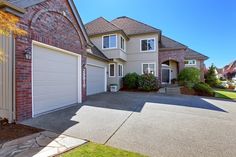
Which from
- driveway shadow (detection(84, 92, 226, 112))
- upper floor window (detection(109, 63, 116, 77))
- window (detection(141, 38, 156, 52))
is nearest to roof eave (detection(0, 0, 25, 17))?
driveway shadow (detection(84, 92, 226, 112))

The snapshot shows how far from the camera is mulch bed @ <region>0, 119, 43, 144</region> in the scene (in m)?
3.69

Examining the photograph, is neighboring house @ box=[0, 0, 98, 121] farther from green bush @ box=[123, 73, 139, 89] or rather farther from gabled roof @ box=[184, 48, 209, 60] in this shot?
gabled roof @ box=[184, 48, 209, 60]

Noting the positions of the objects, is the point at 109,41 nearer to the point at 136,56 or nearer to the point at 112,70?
the point at 112,70

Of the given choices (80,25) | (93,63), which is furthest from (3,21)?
(93,63)

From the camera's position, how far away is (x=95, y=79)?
12898 millimetres

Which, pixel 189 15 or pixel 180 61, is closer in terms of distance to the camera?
pixel 189 15

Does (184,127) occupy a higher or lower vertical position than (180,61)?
lower

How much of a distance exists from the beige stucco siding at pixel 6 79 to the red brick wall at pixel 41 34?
0.21 metres

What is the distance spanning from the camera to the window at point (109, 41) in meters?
15.2

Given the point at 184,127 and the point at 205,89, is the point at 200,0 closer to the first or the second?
the point at 205,89

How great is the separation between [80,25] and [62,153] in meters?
7.31

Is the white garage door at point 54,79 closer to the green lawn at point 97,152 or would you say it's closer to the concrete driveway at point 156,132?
the concrete driveway at point 156,132

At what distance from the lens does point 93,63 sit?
488 inches

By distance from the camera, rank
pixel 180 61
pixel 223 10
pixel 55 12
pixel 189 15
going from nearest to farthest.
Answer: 1. pixel 55 12
2. pixel 223 10
3. pixel 189 15
4. pixel 180 61
